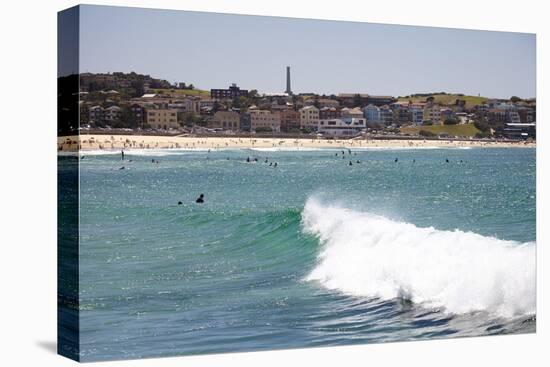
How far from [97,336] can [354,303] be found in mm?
3181

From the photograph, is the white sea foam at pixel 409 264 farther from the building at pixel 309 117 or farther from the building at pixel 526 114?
the building at pixel 526 114

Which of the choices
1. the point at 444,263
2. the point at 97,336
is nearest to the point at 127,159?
the point at 97,336

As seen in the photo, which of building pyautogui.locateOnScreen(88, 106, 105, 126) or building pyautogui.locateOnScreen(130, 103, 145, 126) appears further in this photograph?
building pyautogui.locateOnScreen(130, 103, 145, 126)

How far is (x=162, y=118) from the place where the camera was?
506 inches

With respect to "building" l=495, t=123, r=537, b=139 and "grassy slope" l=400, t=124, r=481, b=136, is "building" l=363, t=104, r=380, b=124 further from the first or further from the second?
"building" l=495, t=123, r=537, b=139

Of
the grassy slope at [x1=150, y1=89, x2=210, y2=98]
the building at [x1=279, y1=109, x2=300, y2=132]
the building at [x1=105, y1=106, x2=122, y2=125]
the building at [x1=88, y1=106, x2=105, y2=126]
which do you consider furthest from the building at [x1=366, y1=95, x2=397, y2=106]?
the building at [x1=88, y1=106, x2=105, y2=126]

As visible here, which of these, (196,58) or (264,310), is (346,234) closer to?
(264,310)

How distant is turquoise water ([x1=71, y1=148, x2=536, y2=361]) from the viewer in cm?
1230

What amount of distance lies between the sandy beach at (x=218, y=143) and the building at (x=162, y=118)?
0.41ft

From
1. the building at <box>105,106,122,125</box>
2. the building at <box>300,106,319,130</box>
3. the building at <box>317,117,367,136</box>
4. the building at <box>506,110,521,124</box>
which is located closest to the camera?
the building at <box>105,106,122,125</box>

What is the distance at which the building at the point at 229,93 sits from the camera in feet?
42.8

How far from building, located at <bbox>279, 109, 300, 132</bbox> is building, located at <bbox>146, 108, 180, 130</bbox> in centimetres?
126

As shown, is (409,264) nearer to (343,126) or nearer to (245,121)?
(343,126)

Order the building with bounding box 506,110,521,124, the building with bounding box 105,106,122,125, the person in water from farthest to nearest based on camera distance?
1. the building with bounding box 506,110,521,124
2. the person in water
3. the building with bounding box 105,106,122,125
